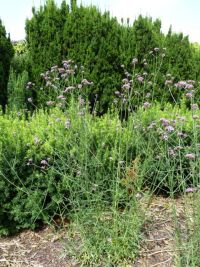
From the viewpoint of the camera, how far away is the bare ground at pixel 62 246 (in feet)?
13.4

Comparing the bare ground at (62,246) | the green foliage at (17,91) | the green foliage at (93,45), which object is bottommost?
the bare ground at (62,246)

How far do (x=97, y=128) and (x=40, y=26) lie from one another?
3761 millimetres

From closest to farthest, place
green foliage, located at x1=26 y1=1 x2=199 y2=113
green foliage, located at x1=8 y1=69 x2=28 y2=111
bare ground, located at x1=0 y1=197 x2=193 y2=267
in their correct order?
bare ground, located at x1=0 y1=197 x2=193 y2=267, green foliage, located at x1=8 y1=69 x2=28 y2=111, green foliage, located at x1=26 y1=1 x2=199 y2=113

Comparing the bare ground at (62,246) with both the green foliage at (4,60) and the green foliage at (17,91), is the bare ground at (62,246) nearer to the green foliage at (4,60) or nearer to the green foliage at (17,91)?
the green foliage at (17,91)

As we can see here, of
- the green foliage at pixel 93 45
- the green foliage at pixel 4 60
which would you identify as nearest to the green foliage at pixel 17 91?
the green foliage at pixel 4 60

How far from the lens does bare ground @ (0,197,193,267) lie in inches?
160

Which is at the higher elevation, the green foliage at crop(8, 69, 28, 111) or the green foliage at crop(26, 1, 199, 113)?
the green foliage at crop(26, 1, 199, 113)

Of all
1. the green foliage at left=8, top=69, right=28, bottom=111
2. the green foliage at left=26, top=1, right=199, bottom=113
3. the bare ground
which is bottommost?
the bare ground

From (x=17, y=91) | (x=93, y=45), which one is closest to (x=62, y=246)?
(x=17, y=91)

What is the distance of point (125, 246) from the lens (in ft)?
13.3

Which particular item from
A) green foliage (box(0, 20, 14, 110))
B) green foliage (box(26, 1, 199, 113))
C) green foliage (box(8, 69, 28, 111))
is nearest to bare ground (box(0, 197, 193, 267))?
green foliage (box(8, 69, 28, 111))

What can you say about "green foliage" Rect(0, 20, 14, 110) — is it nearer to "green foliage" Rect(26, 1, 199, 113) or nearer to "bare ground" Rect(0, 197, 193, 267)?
"green foliage" Rect(26, 1, 199, 113)

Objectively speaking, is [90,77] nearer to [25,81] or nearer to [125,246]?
[25,81]

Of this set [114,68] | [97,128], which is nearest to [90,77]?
[114,68]
